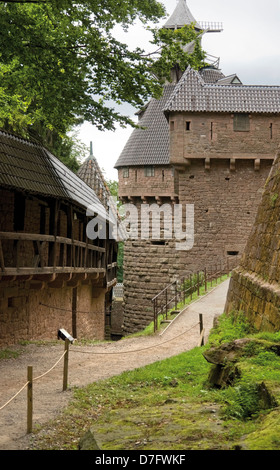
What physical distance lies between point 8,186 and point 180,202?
16.6 metres

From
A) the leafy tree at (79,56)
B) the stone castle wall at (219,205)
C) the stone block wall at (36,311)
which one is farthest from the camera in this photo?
the stone castle wall at (219,205)

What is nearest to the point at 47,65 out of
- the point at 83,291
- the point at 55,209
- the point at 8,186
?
the point at 8,186

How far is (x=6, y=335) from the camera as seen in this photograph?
13.3 metres

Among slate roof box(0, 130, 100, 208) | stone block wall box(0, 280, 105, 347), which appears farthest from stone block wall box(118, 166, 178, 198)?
slate roof box(0, 130, 100, 208)

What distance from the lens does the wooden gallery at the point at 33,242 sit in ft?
→ 38.9

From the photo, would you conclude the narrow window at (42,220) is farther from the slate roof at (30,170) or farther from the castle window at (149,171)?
the castle window at (149,171)

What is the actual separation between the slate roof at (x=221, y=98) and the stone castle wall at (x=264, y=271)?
16.5 m

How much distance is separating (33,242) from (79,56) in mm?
4032

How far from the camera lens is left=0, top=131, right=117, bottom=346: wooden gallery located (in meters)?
11.9

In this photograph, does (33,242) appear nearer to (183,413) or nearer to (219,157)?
(183,413)

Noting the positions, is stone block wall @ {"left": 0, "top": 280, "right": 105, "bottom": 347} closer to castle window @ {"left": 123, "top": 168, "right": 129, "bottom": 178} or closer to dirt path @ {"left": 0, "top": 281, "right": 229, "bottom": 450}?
dirt path @ {"left": 0, "top": 281, "right": 229, "bottom": 450}

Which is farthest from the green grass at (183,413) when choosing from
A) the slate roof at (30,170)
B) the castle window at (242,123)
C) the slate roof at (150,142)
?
the slate roof at (150,142)

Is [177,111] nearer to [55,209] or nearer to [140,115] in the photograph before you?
[140,115]

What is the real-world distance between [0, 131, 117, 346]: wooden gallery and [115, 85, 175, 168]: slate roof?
12937 mm
